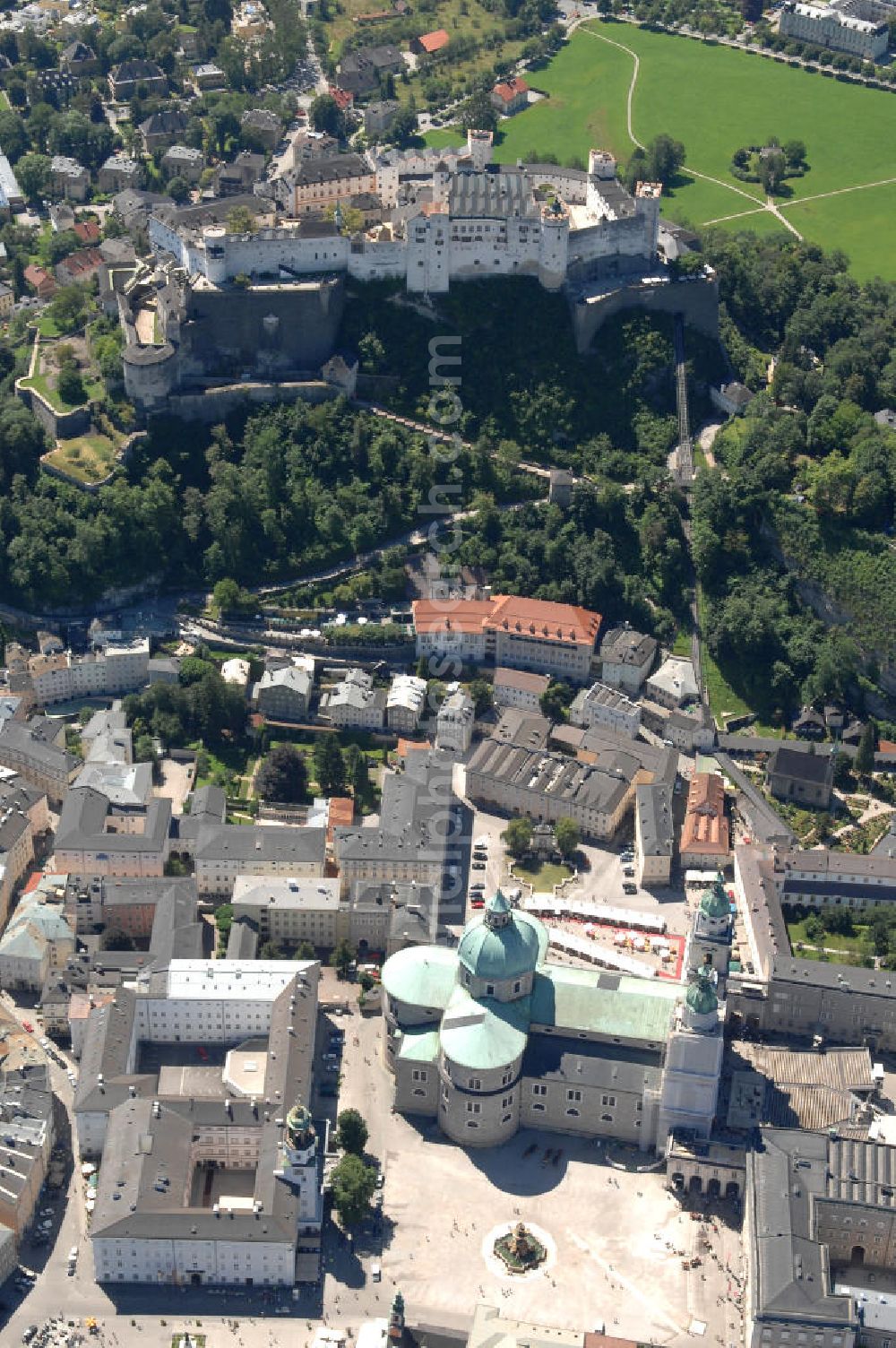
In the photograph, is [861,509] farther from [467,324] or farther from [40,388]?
[40,388]

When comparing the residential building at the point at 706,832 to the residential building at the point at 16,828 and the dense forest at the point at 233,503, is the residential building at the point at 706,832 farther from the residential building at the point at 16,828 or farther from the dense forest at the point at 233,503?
the residential building at the point at 16,828

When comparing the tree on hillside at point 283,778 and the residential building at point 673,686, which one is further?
the residential building at point 673,686

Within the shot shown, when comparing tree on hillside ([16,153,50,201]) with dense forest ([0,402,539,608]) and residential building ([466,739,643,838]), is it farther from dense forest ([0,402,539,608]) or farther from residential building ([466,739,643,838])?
residential building ([466,739,643,838])

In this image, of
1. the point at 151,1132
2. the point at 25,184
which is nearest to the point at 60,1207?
the point at 151,1132

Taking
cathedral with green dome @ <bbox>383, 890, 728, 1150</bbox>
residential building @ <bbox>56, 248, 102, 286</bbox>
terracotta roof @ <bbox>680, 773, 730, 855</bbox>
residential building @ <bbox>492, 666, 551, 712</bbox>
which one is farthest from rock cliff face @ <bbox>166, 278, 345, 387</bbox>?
cathedral with green dome @ <bbox>383, 890, 728, 1150</bbox>

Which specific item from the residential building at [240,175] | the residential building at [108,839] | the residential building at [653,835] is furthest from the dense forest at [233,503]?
the residential building at [240,175]

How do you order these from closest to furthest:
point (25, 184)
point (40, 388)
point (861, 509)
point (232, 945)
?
point (232, 945) → point (861, 509) → point (40, 388) → point (25, 184)
